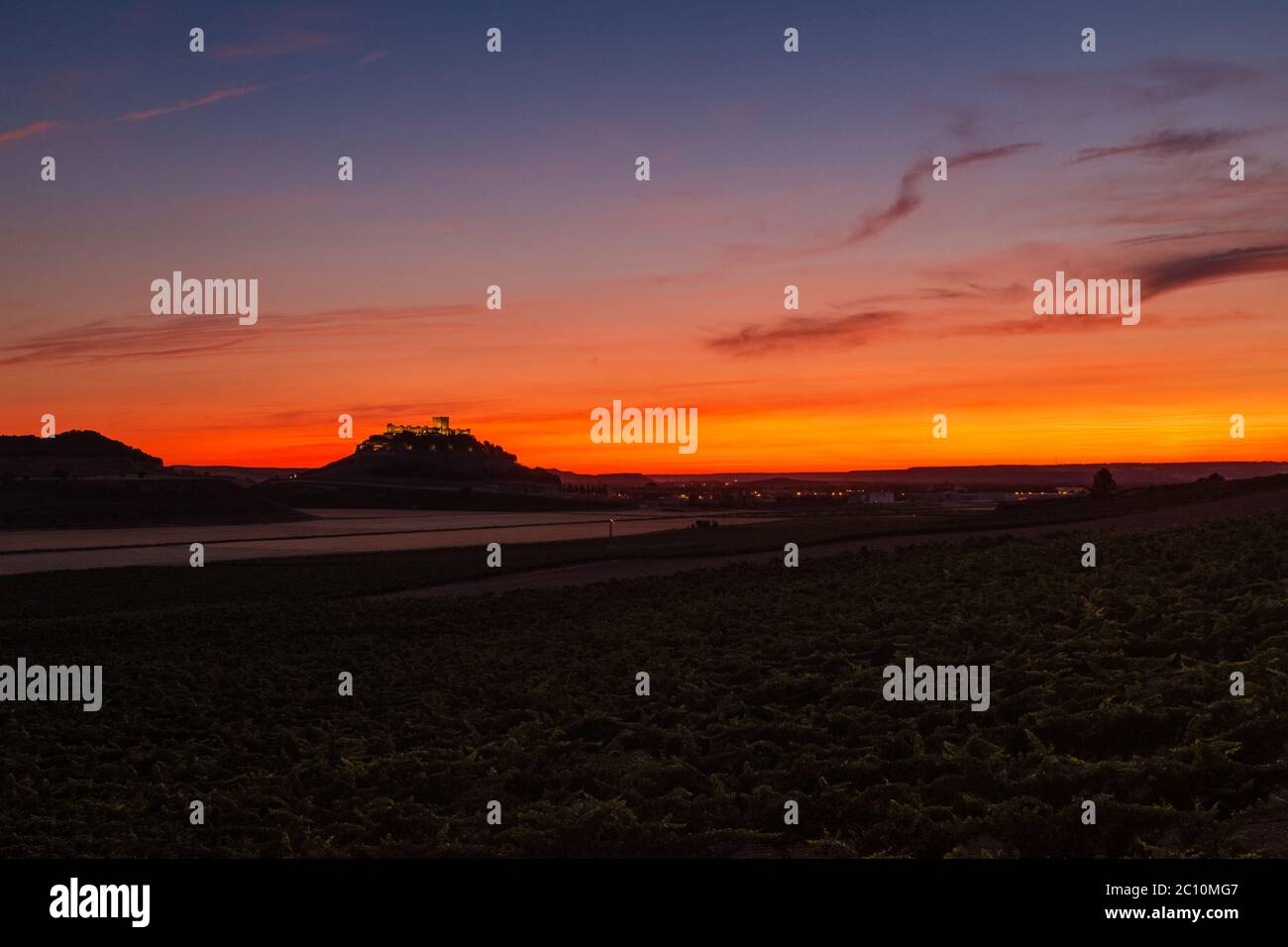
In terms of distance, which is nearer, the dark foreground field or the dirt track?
the dark foreground field

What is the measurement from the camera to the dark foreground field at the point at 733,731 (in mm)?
11477

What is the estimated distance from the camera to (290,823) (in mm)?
13125

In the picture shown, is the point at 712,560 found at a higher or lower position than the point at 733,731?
higher

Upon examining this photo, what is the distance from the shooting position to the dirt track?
119ft

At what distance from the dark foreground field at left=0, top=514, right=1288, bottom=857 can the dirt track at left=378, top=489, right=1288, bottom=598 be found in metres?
9.49

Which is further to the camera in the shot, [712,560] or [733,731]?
[712,560]

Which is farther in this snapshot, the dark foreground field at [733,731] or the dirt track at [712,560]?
the dirt track at [712,560]

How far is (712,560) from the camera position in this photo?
43688 millimetres

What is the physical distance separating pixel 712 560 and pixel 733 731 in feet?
92.7

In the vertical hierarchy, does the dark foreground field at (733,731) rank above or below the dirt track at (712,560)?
below

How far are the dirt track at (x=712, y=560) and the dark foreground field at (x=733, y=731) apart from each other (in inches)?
373

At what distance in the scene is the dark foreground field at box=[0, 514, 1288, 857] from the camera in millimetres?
11477

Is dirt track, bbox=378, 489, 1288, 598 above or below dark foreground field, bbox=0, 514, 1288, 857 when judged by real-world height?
above

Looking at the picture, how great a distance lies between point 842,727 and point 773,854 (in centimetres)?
452
